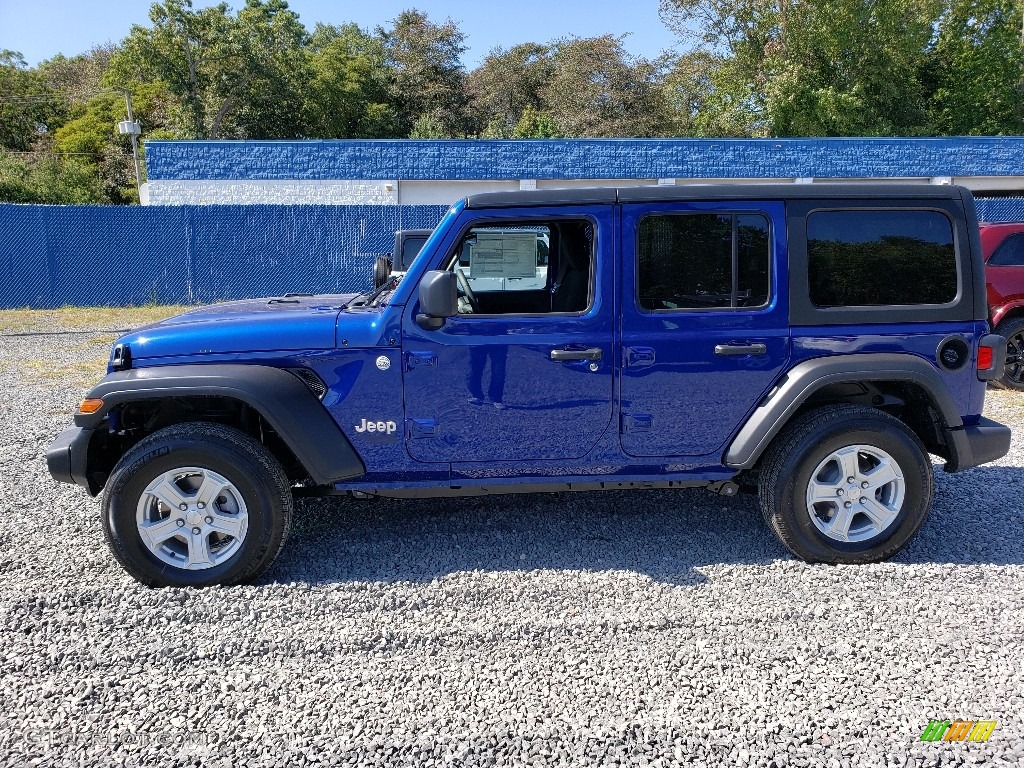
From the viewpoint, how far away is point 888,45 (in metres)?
30.4

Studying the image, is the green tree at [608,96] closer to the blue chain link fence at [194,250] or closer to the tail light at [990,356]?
the blue chain link fence at [194,250]

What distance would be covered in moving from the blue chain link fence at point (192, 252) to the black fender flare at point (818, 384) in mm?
14060

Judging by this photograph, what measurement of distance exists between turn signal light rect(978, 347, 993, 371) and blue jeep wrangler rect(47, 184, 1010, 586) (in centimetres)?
1

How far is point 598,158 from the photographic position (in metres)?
21.8

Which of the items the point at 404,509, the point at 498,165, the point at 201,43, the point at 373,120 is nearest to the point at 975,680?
the point at 404,509

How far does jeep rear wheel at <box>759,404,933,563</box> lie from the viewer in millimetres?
3926

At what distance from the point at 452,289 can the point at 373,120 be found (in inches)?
1642

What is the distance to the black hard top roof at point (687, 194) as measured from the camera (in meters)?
3.88

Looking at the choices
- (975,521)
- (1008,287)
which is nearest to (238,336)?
(975,521)

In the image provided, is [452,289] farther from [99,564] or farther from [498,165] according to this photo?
[498,165]

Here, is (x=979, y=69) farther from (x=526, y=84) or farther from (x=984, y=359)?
(x=984, y=359)

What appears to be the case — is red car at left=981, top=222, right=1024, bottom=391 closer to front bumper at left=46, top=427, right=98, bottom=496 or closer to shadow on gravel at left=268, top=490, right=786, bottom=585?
shadow on gravel at left=268, top=490, right=786, bottom=585

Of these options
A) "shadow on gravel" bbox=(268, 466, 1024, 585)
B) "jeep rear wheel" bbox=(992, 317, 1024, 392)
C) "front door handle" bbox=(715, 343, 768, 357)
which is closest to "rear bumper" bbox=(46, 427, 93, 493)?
"shadow on gravel" bbox=(268, 466, 1024, 585)

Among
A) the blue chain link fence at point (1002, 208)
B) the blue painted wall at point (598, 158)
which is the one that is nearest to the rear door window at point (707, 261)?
the blue chain link fence at point (1002, 208)
